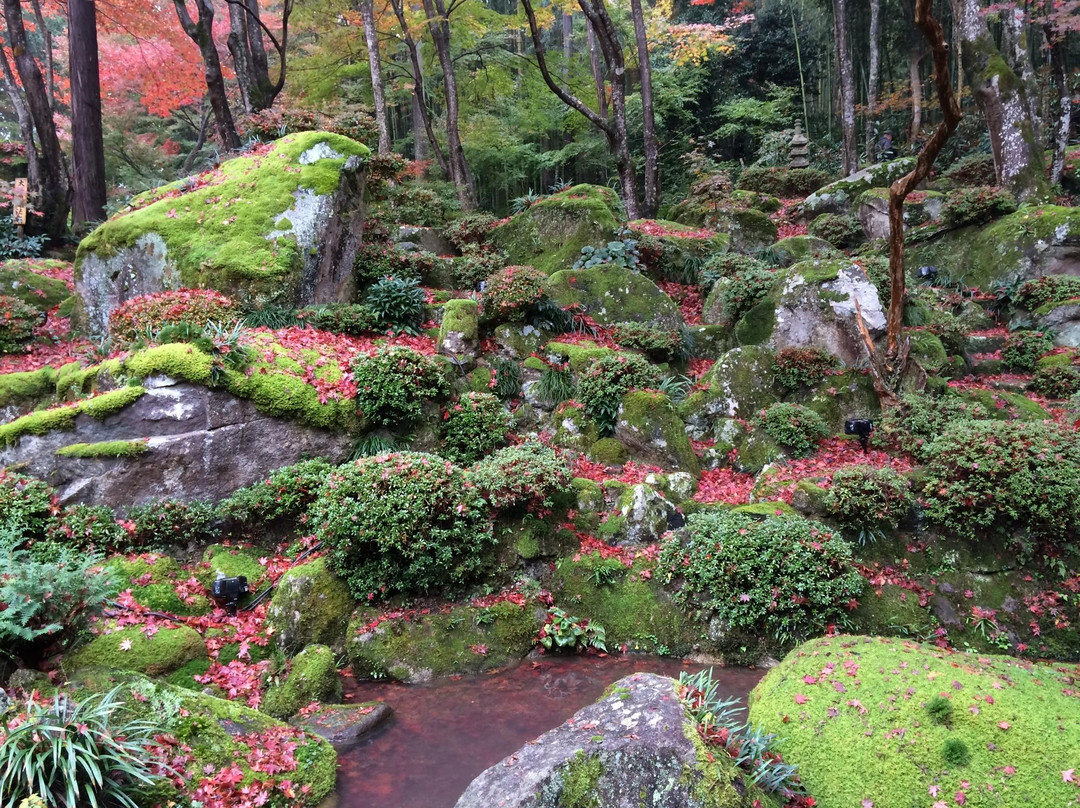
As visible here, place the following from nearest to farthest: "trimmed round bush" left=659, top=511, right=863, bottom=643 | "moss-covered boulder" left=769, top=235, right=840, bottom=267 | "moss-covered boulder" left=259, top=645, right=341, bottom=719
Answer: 1. "moss-covered boulder" left=259, top=645, right=341, bottom=719
2. "trimmed round bush" left=659, top=511, right=863, bottom=643
3. "moss-covered boulder" left=769, top=235, right=840, bottom=267

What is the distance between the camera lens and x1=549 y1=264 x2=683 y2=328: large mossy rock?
11.3 m

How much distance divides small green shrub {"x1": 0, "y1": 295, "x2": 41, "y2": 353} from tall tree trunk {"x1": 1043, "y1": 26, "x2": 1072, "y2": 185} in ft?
72.4

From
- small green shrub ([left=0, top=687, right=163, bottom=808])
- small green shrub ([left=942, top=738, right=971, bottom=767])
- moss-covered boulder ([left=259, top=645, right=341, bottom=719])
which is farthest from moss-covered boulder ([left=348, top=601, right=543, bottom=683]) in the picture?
small green shrub ([left=942, top=738, right=971, bottom=767])

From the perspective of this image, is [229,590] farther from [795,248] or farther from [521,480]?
[795,248]

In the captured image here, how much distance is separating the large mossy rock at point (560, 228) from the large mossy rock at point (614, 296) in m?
1.16

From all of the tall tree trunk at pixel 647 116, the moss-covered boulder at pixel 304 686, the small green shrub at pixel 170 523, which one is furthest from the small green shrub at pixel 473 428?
the tall tree trunk at pixel 647 116

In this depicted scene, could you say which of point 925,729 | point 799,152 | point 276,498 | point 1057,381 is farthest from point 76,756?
point 799,152

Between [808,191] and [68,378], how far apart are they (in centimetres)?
2003

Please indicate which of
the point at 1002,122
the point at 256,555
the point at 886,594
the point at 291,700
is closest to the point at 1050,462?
the point at 886,594

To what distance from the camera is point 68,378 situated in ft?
25.8

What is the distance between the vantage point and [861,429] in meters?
8.47

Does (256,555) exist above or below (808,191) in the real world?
below

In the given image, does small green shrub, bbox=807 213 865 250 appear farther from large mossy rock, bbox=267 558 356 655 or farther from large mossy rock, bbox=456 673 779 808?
large mossy rock, bbox=456 673 779 808

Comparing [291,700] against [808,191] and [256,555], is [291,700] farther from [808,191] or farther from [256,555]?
[808,191]
